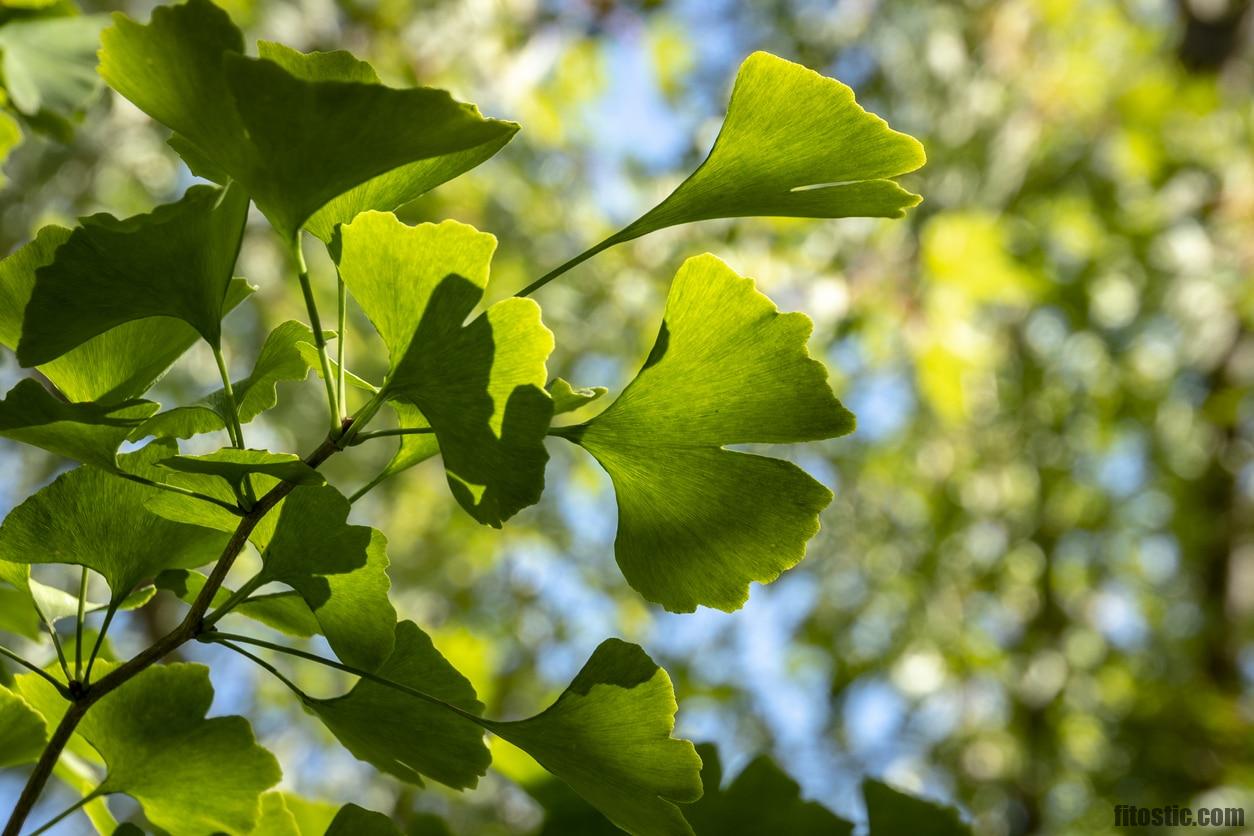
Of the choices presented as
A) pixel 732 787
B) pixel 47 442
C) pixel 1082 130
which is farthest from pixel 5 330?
pixel 1082 130

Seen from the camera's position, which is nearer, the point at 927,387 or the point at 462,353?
the point at 462,353

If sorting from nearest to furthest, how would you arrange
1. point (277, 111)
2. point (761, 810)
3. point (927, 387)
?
1. point (277, 111)
2. point (761, 810)
3. point (927, 387)

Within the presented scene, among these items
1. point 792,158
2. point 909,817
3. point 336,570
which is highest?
point 792,158

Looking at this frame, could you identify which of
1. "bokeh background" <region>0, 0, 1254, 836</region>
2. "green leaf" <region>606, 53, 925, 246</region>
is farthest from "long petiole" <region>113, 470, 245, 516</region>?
"bokeh background" <region>0, 0, 1254, 836</region>

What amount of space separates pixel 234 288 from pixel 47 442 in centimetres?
7

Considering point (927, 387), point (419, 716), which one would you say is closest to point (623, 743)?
point (419, 716)

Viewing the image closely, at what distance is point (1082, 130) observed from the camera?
2029 mm

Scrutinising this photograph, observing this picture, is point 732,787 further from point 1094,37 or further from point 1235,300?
point 1094,37

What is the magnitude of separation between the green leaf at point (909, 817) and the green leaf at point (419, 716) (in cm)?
18

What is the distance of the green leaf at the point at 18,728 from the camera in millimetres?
293

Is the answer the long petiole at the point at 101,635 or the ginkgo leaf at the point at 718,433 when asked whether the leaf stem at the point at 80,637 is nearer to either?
the long petiole at the point at 101,635

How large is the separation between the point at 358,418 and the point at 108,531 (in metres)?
0.09

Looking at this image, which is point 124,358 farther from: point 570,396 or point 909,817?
point 909,817

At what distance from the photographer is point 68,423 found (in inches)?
10.0
